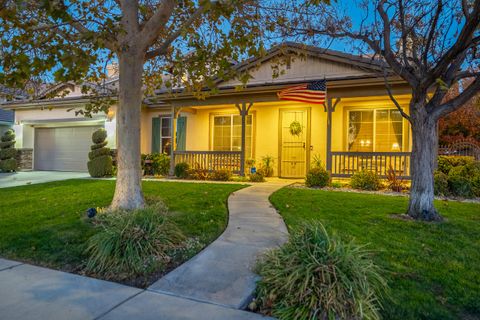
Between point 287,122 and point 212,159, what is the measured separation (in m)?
3.46

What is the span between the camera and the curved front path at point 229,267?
125 inches

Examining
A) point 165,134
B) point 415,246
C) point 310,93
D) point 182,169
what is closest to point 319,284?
point 415,246

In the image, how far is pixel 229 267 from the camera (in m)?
3.73

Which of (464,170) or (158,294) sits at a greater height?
(464,170)

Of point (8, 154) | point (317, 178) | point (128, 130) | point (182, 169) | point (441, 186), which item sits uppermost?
point (128, 130)

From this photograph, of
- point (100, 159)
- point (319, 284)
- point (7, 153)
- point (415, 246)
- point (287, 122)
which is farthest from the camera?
point (7, 153)

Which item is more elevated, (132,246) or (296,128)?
(296,128)

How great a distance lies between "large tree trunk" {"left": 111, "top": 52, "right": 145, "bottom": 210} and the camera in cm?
586

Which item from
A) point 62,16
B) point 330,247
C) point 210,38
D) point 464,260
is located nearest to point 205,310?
point 330,247

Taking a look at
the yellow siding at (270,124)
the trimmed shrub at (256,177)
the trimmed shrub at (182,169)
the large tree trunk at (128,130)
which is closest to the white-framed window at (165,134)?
the yellow siding at (270,124)

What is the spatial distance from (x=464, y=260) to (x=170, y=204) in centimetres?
534

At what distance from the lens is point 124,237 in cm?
403

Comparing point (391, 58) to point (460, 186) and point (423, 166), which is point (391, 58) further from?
point (460, 186)

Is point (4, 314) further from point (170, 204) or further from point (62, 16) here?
point (170, 204)
